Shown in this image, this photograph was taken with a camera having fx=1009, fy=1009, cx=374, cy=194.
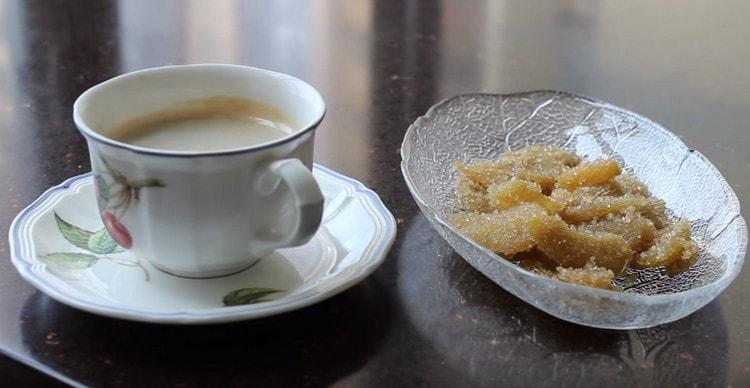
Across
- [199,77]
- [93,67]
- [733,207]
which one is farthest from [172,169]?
[93,67]

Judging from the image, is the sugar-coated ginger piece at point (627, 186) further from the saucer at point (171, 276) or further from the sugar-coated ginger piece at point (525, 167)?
the saucer at point (171, 276)

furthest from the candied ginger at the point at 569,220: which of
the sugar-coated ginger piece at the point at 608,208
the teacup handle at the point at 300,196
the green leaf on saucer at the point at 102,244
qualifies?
the green leaf on saucer at the point at 102,244

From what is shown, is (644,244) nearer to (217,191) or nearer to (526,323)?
(526,323)

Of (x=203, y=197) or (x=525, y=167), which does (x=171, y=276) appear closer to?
(x=203, y=197)

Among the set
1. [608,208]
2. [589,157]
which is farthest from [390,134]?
[608,208]

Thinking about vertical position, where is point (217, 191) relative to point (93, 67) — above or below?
above

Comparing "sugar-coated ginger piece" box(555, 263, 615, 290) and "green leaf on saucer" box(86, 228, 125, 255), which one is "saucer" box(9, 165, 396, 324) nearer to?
"green leaf on saucer" box(86, 228, 125, 255)
